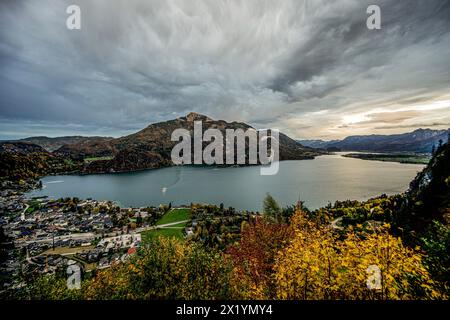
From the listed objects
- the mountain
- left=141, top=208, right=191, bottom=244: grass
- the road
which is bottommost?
the road

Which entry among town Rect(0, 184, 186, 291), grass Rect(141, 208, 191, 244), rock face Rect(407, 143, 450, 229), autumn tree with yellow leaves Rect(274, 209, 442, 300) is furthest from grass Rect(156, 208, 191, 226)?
autumn tree with yellow leaves Rect(274, 209, 442, 300)

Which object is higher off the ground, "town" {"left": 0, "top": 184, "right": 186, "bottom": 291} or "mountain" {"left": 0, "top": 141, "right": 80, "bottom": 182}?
"mountain" {"left": 0, "top": 141, "right": 80, "bottom": 182}

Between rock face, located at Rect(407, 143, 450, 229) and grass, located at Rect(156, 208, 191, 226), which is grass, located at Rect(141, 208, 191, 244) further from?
rock face, located at Rect(407, 143, 450, 229)

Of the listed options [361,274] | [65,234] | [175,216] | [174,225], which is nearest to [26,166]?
[65,234]

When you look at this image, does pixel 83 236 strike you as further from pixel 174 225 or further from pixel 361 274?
pixel 361 274

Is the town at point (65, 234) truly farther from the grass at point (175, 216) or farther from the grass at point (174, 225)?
the grass at point (175, 216)

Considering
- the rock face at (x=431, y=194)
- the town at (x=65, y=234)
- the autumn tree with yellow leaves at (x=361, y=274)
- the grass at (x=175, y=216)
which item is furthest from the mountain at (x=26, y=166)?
the rock face at (x=431, y=194)

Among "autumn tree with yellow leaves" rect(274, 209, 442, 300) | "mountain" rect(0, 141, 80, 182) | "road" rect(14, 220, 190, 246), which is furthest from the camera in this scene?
"mountain" rect(0, 141, 80, 182)
